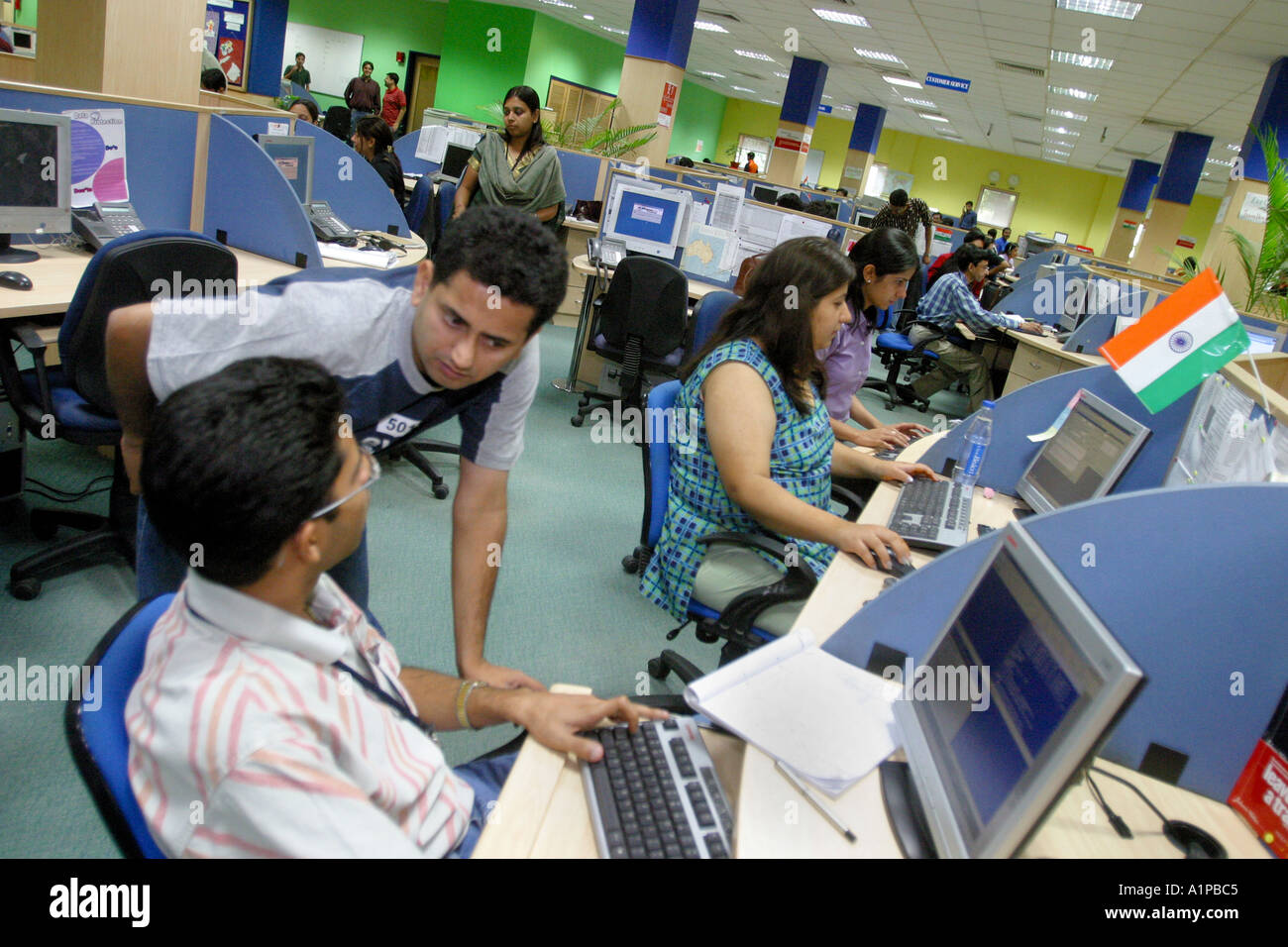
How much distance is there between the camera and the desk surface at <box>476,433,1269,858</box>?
0.90 meters

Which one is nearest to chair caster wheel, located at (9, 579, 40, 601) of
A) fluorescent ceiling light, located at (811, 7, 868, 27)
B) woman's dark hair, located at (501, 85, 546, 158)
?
woman's dark hair, located at (501, 85, 546, 158)

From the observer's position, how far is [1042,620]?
2.76ft

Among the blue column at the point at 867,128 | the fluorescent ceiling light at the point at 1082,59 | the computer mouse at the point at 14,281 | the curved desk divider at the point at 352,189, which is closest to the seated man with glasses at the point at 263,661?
the computer mouse at the point at 14,281

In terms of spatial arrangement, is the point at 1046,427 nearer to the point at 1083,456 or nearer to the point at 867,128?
the point at 1083,456

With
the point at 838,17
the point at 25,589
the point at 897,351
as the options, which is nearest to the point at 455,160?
the point at 897,351

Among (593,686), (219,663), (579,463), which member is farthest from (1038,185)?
(219,663)

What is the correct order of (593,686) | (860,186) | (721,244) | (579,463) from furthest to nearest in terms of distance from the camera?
(860,186), (721,244), (579,463), (593,686)

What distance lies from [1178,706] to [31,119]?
315cm

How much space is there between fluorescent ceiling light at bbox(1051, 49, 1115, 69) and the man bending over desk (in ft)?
29.4

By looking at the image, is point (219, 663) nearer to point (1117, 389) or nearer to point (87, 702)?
point (87, 702)

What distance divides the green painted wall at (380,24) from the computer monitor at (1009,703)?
49.1ft

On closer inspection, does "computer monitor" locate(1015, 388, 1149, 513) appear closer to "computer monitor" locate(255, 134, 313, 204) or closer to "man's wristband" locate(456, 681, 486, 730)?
"man's wristband" locate(456, 681, 486, 730)

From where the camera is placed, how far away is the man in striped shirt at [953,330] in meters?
5.58

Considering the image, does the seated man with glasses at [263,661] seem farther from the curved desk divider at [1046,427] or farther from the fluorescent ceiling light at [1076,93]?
the fluorescent ceiling light at [1076,93]
